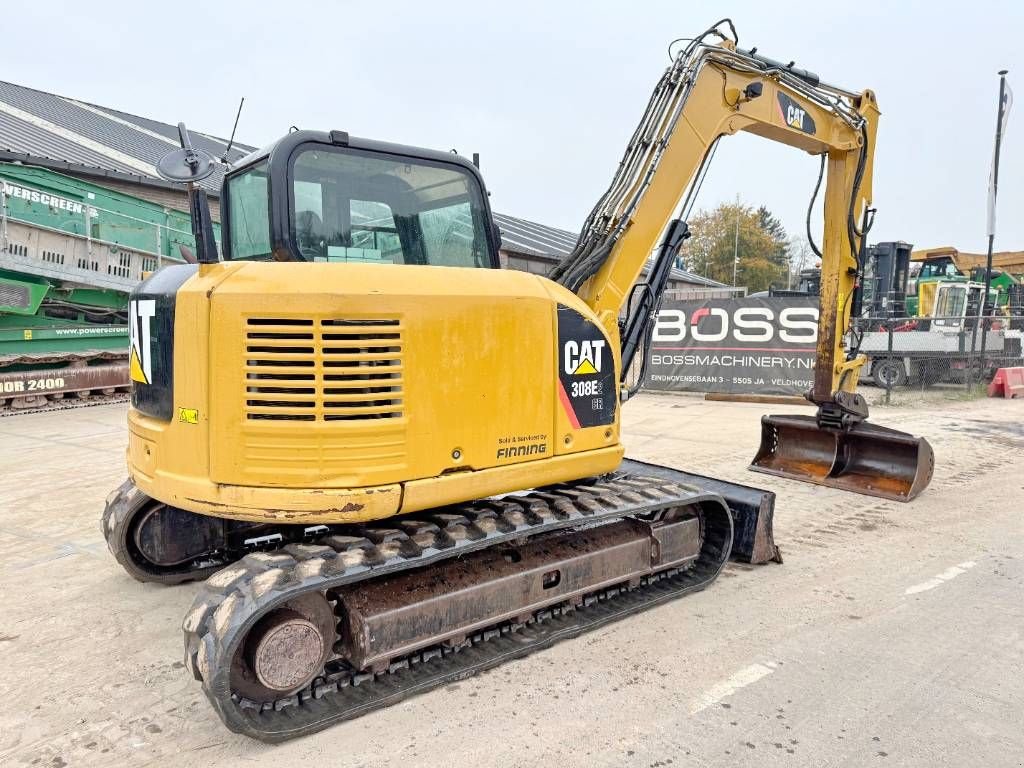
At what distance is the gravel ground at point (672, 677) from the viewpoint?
9.20 feet

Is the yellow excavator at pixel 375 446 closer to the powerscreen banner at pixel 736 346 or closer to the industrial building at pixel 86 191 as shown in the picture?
the industrial building at pixel 86 191

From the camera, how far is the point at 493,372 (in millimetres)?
3396

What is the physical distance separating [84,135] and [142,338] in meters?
20.2

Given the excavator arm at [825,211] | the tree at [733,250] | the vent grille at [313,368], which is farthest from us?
the tree at [733,250]

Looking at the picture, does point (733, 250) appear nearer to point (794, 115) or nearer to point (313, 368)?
point (794, 115)

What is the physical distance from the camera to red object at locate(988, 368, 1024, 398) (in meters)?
14.7

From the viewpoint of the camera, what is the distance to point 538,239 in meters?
27.2

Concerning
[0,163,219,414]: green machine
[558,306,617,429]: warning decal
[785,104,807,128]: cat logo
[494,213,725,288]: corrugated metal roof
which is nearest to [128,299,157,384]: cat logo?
[558,306,617,429]: warning decal

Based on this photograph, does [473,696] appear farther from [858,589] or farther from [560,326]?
[858,589]

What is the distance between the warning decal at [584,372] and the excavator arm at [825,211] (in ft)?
2.05

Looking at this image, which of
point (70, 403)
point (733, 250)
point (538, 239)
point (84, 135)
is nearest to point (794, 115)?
point (70, 403)

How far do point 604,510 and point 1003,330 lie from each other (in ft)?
56.0

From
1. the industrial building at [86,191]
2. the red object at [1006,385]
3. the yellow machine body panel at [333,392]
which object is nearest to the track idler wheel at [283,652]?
the yellow machine body panel at [333,392]

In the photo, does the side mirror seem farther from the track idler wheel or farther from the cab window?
the track idler wheel
